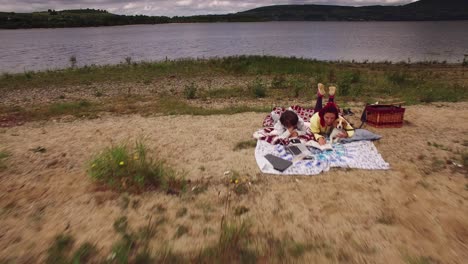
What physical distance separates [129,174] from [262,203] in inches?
82.6

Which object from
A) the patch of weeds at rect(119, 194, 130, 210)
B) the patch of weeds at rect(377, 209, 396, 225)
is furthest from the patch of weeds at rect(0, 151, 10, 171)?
the patch of weeds at rect(377, 209, 396, 225)

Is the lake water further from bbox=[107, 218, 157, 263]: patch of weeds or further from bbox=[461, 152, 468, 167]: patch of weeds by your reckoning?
bbox=[107, 218, 157, 263]: patch of weeds

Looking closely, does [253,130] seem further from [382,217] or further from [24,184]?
[24,184]

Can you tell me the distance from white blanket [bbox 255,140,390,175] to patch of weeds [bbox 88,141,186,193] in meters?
1.62

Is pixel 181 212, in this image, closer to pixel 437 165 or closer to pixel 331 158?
pixel 331 158

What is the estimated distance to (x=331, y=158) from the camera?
Result: 18.5 ft

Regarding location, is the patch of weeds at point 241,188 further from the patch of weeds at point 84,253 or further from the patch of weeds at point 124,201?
the patch of weeds at point 84,253

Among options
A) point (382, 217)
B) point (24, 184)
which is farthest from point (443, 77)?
point (24, 184)

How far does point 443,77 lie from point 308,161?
1701 centimetres

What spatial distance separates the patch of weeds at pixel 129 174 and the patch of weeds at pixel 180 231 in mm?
970

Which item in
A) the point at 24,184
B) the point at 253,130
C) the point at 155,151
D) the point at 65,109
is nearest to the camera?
the point at 24,184

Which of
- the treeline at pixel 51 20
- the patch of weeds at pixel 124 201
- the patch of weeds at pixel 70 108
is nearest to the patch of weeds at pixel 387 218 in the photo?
the patch of weeds at pixel 124 201

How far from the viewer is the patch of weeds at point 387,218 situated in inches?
147

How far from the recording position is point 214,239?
3.41 metres
